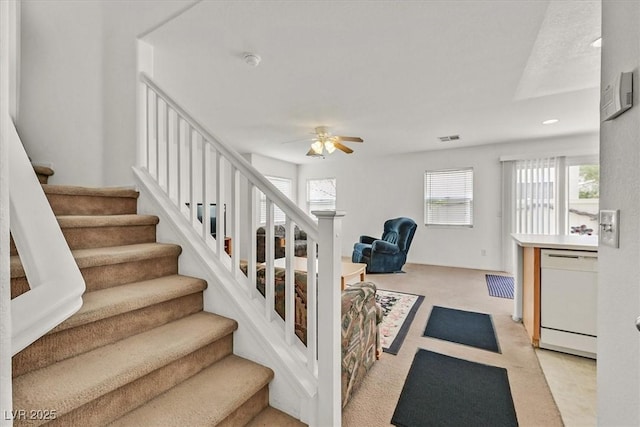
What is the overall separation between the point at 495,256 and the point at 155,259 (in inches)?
215

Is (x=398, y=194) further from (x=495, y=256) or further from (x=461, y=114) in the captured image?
(x=461, y=114)

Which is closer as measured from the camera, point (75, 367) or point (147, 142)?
point (75, 367)

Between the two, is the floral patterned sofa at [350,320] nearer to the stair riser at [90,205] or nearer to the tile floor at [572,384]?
the stair riser at [90,205]

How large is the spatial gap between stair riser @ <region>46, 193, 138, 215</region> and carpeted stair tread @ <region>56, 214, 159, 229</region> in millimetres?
134

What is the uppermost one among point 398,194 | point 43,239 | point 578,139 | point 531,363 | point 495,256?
point 578,139

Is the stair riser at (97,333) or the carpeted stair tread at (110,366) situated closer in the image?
the carpeted stair tread at (110,366)

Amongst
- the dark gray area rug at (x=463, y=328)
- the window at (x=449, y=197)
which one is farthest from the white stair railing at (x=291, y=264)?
the window at (x=449, y=197)

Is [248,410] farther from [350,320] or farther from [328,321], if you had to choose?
[350,320]

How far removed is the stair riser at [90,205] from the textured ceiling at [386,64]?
888 mm

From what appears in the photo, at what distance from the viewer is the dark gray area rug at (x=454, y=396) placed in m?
1.58

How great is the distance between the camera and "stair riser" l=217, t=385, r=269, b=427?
3.87 ft

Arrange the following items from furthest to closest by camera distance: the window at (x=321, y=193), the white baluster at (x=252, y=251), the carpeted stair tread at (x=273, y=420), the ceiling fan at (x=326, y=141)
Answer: the window at (x=321, y=193) → the ceiling fan at (x=326, y=141) → the white baluster at (x=252, y=251) → the carpeted stair tread at (x=273, y=420)

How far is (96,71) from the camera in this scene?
2453mm

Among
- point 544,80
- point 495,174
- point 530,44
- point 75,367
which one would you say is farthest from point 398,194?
point 75,367
